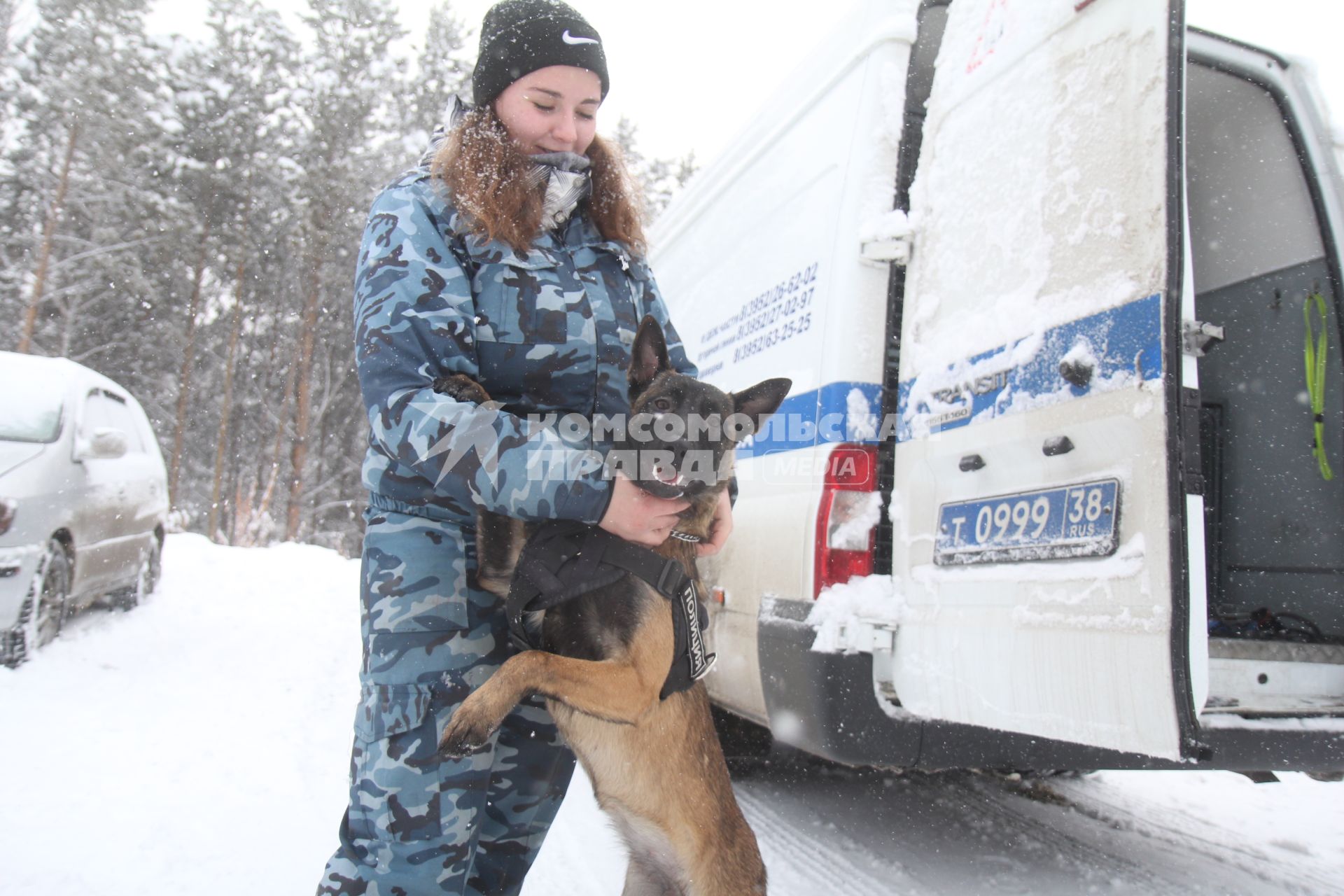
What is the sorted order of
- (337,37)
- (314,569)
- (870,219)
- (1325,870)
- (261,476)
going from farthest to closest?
(261,476) < (337,37) < (314,569) < (1325,870) < (870,219)

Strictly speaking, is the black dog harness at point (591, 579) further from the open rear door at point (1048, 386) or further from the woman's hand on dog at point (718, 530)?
the open rear door at point (1048, 386)

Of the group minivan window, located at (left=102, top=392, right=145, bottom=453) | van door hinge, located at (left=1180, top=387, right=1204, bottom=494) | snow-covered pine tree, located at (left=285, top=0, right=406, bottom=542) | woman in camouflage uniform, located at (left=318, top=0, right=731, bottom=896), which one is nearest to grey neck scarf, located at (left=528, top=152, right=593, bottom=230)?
woman in camouflage uniform, located at (left=318, top=0, right=731, bottom=896)

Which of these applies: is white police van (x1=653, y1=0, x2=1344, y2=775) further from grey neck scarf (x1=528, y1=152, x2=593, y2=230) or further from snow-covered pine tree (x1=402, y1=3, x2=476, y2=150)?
snow-covered pine tree (x1=402, y1=3, x2=476, y2=150)

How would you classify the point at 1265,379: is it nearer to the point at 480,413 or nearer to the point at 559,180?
the point at 559,180

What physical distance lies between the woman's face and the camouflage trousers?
964mm

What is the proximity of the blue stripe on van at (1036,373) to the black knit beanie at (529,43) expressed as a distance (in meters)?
1.41

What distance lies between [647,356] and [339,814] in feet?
8.45

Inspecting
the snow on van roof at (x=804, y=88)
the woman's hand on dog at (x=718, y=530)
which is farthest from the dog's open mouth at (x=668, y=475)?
the snow on van roof at (x=804, y=88)

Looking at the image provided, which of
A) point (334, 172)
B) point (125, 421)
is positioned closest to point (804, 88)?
point (125, 421)

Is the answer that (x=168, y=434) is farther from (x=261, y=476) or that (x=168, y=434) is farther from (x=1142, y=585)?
(x=1142, y=585)

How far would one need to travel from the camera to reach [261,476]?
1148 inches

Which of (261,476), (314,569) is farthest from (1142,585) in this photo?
(261,476)

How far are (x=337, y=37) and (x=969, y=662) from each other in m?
25.1

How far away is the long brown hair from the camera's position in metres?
1.86
